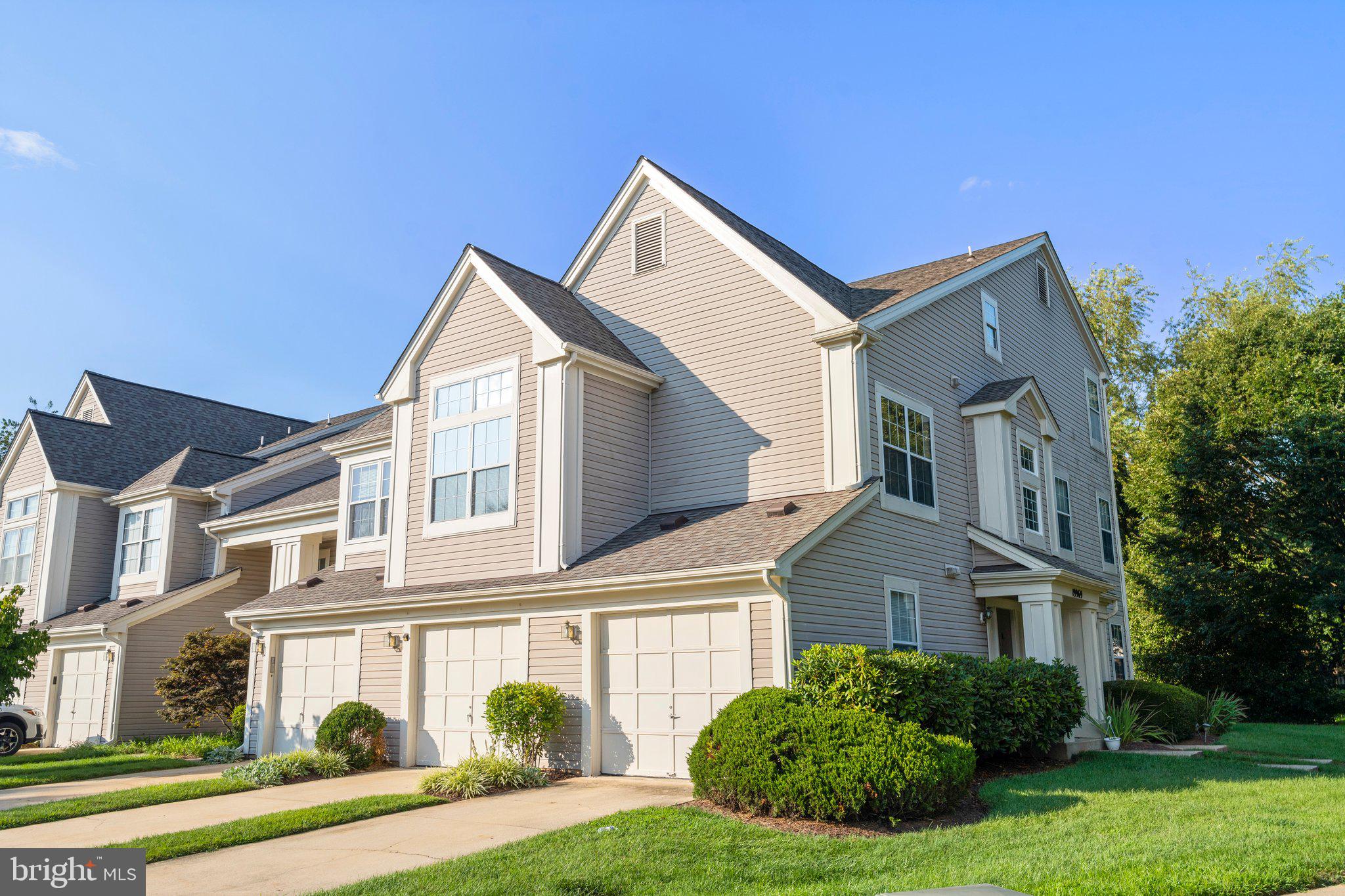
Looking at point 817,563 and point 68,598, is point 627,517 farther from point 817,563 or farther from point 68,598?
point 68,598

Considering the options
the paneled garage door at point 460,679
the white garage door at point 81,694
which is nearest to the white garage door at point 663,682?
the paneled garage door at point 460,679

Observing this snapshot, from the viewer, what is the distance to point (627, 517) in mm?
15977

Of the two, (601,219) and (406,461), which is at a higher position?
(601,219)

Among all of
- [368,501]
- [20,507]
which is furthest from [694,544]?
[20,507]

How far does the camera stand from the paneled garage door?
14.8 metres

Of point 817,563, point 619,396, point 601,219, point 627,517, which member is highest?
point 601,219

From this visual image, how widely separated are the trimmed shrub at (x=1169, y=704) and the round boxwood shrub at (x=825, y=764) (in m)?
9.50

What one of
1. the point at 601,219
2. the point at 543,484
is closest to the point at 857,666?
the point at 543,484

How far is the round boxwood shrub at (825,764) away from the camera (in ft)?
30.4

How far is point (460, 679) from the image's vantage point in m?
15.3

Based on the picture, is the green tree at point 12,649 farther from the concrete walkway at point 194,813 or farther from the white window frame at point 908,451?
the white window frame at point 908,451

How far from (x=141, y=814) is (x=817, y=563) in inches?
360

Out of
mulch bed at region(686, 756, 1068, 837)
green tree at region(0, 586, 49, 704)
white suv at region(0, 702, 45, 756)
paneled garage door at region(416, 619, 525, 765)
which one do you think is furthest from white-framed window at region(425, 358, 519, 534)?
white suv at region(0, 702, 45, 756)

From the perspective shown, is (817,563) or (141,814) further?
(817,563)
